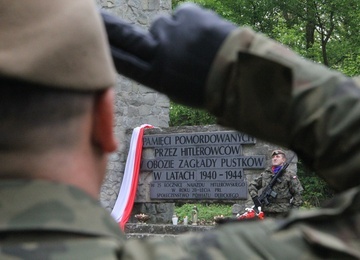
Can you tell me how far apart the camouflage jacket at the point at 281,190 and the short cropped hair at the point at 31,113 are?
927 cm

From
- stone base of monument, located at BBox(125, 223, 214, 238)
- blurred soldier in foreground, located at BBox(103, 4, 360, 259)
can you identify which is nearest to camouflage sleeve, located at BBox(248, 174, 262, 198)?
stone base of monument, located at BBox(125, 223, 214, 238)

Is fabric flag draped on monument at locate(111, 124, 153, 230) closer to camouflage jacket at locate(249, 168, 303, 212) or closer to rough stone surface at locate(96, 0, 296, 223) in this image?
rough stone surface at locate(96, 0, 296, 223)

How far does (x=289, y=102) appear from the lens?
1.11 meters

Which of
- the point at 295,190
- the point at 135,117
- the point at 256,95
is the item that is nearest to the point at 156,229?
the point at 295,190

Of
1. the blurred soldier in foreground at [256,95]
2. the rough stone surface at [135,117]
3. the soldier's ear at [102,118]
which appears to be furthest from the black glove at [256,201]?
the soldier's ear at [102,118]

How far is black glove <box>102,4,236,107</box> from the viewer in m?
1.13

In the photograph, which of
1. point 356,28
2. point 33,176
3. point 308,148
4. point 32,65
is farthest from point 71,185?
point 356,28

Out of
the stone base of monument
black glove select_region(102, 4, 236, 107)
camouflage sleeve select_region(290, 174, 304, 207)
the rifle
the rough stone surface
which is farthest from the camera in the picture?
the rough stone surface

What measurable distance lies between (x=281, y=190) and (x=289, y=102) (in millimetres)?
9324

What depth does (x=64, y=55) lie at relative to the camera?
3.45ft

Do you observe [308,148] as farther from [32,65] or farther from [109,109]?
[32,65]

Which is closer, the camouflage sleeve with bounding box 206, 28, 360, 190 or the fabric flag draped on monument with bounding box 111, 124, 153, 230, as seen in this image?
the camouflage sleeve with bounding box 206, 28, 360, 190

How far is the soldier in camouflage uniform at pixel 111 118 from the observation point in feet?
3.25

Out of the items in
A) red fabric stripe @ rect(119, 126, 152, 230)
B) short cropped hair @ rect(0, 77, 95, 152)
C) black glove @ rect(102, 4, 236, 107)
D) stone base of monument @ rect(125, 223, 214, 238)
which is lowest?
short cropped hair @ rect(0, 77, 95, 152)
